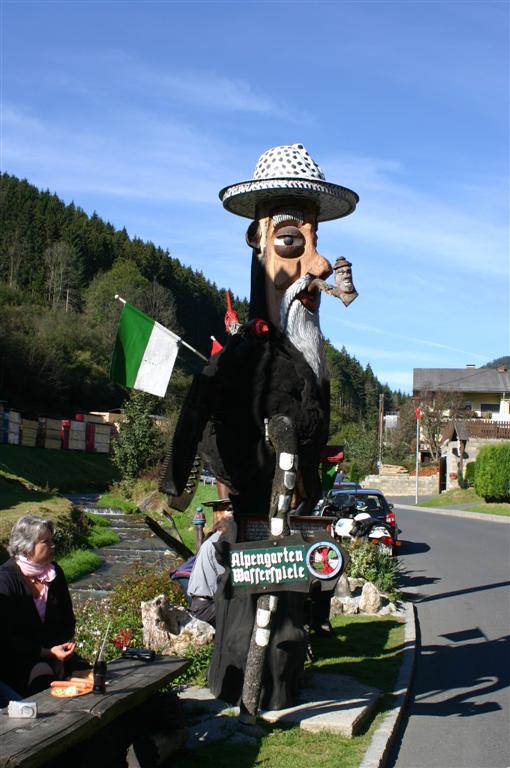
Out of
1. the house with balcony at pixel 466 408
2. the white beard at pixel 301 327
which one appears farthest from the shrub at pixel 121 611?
the house with balcony at pixel 466 408

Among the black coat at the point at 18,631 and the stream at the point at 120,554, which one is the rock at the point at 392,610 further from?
the black coat at the point at 18,631

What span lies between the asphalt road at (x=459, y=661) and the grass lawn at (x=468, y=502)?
1555 cm

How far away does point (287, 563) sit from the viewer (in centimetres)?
729

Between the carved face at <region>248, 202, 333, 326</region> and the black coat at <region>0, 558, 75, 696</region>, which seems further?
the carved face at <region>248, 202, 333, 326</region>

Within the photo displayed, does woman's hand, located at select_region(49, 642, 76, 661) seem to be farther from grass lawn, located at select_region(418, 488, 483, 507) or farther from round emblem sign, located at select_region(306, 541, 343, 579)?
grass lawn, located at select_region(418, 488, 483, 507)

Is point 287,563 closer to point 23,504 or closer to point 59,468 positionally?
point 23,504

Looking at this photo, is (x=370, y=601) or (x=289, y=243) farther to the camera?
(x=370, y=601)

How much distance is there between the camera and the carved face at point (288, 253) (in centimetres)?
857

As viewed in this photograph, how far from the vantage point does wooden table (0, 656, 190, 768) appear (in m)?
4.68

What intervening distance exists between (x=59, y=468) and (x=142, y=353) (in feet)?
111

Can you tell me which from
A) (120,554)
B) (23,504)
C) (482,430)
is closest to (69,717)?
(120,554)

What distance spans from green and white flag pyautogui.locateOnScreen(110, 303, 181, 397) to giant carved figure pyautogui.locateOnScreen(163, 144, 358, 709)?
0.90 metres

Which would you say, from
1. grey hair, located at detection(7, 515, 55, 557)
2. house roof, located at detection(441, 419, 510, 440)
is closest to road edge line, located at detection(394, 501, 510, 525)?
house roof, located at detection(441, 419, 510, 440)

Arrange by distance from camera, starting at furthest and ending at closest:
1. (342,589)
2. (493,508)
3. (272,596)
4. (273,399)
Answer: (493,508) → (342,589) → (273,399) → (272,596)
